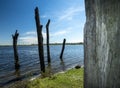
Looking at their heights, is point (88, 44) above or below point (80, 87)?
above

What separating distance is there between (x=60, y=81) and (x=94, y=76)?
26.2 feet

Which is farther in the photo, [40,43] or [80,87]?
[40,43]

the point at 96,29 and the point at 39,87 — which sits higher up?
the point at 96,29

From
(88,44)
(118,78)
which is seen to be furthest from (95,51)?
(118,78)

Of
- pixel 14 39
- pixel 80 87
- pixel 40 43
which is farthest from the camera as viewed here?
pixel 14 39

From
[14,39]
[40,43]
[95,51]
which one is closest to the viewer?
[95,51]

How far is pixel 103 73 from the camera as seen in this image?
79cm

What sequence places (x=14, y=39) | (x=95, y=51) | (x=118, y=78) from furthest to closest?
(x=14, y=39), (x=95, y=51), (x=118, y=78)

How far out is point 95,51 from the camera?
834 mm

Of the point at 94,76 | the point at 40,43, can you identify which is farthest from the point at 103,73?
the point at 40,43

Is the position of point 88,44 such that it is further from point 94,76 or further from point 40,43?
point 40,43

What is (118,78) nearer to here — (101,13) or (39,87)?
(101,13)

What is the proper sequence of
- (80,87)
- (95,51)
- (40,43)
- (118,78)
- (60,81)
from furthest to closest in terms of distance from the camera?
(40,43), (60,81), (80,87), (95,51), (118,78)

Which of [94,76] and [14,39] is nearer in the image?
[94,76]
